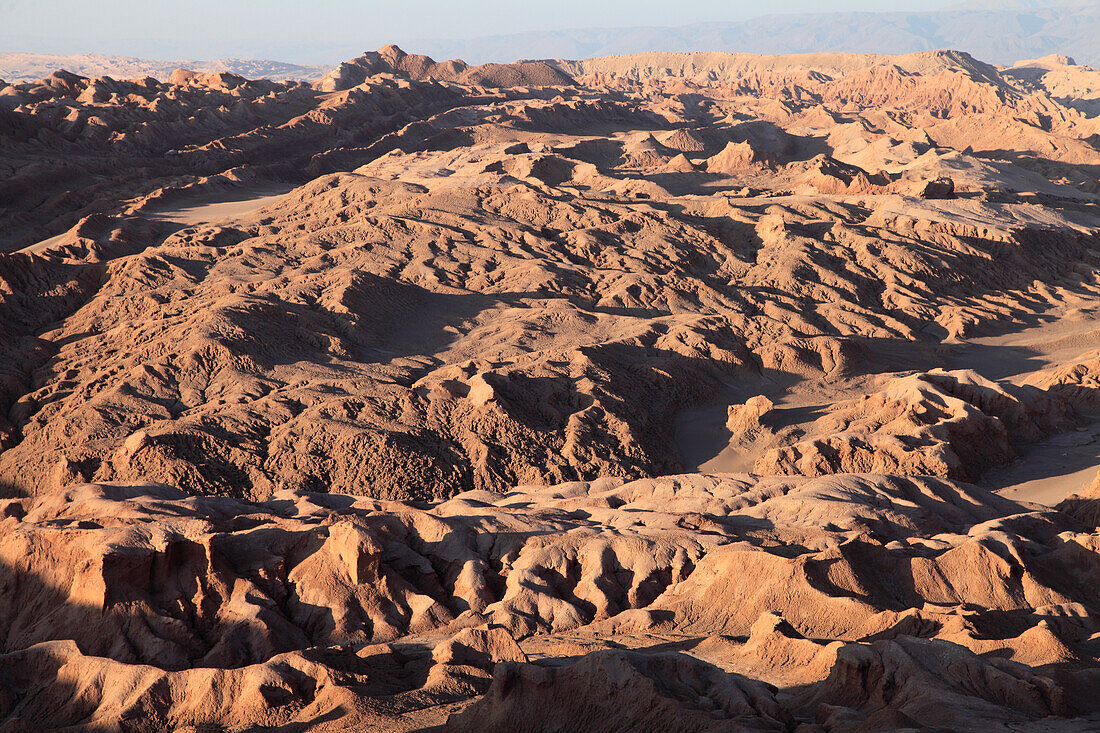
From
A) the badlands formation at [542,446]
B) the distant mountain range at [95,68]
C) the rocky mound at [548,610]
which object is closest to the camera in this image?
the rocky mound at [548,610]

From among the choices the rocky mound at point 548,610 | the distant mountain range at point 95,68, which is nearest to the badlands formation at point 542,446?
the rocky mound at point 548,610

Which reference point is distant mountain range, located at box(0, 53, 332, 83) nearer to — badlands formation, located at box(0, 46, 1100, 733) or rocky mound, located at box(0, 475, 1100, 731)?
badlands formation, located at box(0, 46, 1100, 733)

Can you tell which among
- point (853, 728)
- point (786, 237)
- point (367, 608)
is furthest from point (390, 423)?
point (786, 237)

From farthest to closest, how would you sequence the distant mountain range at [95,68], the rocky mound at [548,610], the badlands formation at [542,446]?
the distant mountain range at [95,68] → the badlands formation at [542,446] → the rocky mound at [548,610]

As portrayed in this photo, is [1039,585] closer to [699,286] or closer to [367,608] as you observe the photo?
[367,608]

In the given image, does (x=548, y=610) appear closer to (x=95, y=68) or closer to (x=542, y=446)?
(x=542, y=446)

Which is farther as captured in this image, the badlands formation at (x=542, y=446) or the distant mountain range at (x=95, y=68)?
the distant mountain range at (x=95, y=68)

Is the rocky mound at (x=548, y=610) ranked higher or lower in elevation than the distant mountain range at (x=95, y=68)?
higher

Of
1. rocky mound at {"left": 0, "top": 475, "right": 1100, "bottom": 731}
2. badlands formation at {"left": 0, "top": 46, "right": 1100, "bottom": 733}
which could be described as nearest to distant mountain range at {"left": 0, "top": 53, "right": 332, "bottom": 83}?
badlands formation at {"left": 0, "top": 46, "right": 1100, "bottom": 733}

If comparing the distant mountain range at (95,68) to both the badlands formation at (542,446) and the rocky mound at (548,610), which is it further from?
the rocky mound at (548,610)
